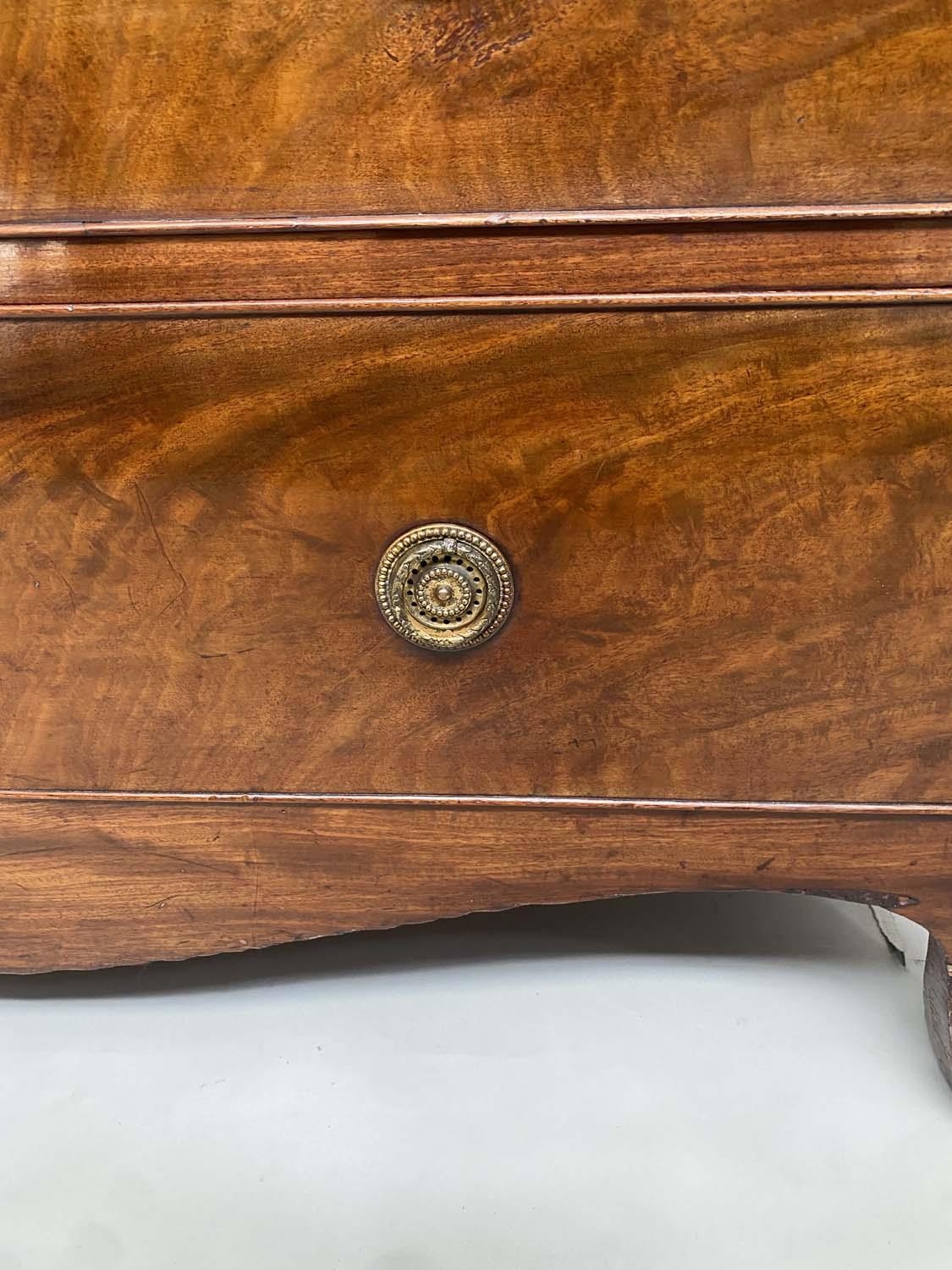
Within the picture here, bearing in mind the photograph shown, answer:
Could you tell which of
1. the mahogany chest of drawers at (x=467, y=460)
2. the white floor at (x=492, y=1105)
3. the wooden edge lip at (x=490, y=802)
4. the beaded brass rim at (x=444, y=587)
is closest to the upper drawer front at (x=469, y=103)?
the mahogany chest of drawers at (x=467, y=460)

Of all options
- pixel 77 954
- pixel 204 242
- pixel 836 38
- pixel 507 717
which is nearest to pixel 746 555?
pixel 507 717

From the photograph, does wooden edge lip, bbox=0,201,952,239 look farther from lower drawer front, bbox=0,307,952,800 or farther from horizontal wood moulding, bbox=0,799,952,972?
horizontal wood moulding, bbox=0,799,952,972

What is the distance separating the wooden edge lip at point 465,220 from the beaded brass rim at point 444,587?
0.24 m

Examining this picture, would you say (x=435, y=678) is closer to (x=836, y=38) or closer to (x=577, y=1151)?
(x=577, y=1151)

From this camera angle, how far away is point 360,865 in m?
1.02

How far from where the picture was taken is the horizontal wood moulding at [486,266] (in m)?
0.81

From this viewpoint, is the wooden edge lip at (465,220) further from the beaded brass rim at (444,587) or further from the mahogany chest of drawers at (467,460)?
the beaded brass rim at (444,587)

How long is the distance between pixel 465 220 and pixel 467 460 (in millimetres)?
185

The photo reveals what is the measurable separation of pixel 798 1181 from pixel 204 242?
3.03ft

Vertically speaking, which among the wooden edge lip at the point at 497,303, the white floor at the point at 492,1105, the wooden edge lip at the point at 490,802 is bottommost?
the white floor at the point at 492,1105

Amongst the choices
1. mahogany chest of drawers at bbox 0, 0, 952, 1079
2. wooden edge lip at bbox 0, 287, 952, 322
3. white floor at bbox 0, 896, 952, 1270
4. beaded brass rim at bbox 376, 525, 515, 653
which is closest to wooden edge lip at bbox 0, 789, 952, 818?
mahogany chest of drawers at bbox 0, 0, 952, 1079

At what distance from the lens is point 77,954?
1.06 m

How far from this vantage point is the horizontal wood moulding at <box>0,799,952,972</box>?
38.5 inches

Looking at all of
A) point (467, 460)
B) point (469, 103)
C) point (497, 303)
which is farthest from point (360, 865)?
point (469, 103)
